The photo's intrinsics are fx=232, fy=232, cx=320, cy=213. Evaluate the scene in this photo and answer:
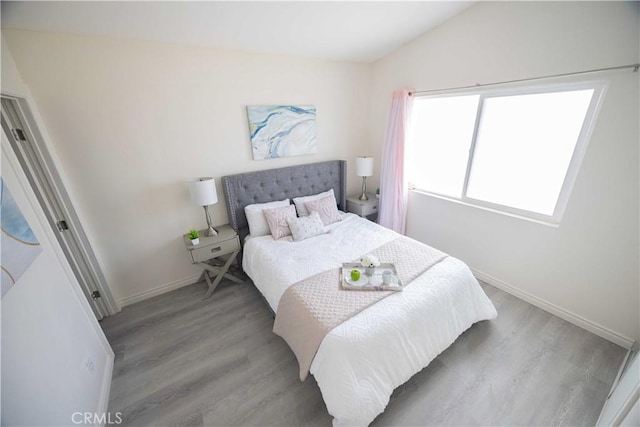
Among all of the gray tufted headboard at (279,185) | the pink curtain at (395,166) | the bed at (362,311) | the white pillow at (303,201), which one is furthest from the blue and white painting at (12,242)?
the pink curtain at (395,166)

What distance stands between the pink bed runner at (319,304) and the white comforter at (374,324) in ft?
0.16

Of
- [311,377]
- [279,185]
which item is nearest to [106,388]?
[311,377]

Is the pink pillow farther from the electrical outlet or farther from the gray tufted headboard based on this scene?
the electrical outlet

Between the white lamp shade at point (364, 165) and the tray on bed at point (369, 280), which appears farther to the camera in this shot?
the white lamp shade at point (364, 165)

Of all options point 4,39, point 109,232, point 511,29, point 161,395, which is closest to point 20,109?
point 4,39

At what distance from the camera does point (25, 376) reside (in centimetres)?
102

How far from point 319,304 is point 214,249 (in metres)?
1.40

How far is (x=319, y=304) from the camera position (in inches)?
62.1

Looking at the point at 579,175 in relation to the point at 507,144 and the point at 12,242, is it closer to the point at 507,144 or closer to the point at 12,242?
the point at 507,144

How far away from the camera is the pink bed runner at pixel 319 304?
1.47 m

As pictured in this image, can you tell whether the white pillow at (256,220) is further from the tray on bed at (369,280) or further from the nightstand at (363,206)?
the nightstand at (363,206)

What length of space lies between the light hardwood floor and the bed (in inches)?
7.5

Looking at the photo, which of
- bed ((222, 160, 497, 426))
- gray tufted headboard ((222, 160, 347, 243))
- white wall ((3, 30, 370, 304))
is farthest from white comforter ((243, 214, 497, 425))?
white wall ((3, 30, 370, 304))

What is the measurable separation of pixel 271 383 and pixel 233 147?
226cm
